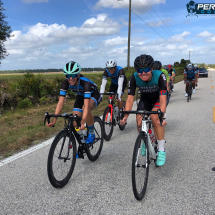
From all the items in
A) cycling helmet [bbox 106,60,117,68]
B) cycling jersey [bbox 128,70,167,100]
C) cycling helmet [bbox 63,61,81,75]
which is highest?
cycling helmet [bbox 106,60,117,68]

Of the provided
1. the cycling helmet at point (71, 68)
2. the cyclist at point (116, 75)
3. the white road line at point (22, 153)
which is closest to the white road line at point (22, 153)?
the white road line at point (22, 153)

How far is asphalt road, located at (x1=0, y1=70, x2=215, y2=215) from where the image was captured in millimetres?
2992

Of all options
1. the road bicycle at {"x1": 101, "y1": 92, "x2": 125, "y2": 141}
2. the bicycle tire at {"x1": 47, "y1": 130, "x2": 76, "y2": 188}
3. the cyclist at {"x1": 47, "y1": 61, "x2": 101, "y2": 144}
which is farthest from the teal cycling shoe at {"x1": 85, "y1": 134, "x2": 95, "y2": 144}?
the road bicycle at {"x1": 101, "y1": 92, "x2": 125, "y2": 141}

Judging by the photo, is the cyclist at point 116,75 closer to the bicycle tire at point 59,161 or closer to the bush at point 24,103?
the bicycle tire at point 59,161

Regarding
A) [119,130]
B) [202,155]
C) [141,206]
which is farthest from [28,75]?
[141,206]

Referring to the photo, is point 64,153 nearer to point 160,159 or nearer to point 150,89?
point 160,159

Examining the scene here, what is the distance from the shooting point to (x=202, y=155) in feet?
15.7

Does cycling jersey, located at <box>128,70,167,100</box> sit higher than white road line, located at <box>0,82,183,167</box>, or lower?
higher

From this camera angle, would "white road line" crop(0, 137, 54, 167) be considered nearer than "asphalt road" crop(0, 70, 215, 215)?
No

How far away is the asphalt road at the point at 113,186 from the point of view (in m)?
2.99

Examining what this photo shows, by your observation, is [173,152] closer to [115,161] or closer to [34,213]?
[115,161]

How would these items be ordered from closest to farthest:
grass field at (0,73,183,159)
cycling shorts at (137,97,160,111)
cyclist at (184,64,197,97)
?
cycling shorts at (137,97,160,111) < grass field at (0,73,183,159) < cyclist at (184,64,197,97)

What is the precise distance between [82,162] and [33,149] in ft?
4.82

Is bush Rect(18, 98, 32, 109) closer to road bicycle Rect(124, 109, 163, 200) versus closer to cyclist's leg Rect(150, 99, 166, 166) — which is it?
cyclist's leg Rect(150, 99, 166, 166)
